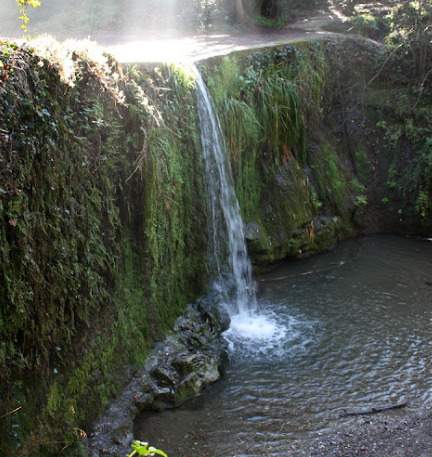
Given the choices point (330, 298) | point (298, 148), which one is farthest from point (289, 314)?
point (298, 148)

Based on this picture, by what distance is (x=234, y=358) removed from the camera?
7.02 meters

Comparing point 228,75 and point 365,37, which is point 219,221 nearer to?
point 228,75

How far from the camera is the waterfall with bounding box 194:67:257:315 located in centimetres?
825

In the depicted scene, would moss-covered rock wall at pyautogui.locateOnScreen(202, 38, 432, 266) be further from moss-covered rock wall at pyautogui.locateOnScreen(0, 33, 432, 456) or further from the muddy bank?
the muddy bank

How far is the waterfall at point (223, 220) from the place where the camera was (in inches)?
325

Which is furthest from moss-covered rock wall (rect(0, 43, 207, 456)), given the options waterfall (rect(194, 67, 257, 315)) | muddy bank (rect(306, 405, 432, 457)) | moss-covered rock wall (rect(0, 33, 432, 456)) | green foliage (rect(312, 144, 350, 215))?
green foliage (rect(312, 144, 350, 215))

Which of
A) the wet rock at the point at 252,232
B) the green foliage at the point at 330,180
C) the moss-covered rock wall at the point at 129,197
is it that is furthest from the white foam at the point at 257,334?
the green foliage at the point at 330,180

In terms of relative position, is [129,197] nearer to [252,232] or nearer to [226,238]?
[226,238]

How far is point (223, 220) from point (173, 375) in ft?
9.74

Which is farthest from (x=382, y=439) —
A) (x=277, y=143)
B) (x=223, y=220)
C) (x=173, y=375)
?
(x=277, y=143)

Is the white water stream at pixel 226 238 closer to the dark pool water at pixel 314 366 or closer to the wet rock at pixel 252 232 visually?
the dark pool water at pixel 314 366

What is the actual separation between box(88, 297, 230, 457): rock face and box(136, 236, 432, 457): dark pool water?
15 cm

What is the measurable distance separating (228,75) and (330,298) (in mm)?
4108

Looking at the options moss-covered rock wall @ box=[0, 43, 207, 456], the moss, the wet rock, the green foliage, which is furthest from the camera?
the green foliage
